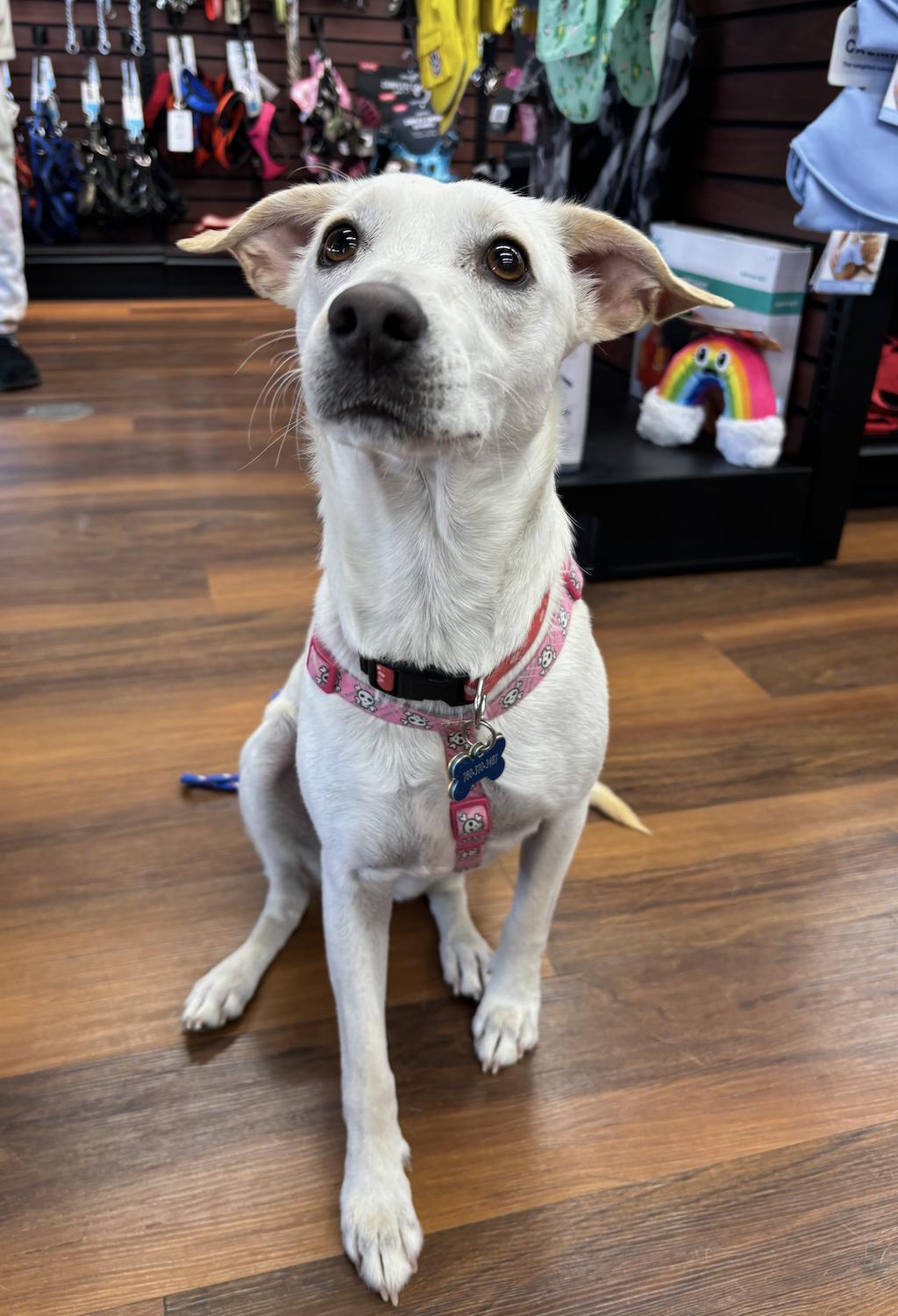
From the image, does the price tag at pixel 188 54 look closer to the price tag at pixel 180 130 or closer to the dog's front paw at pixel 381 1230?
the price tag at pixel 180 130

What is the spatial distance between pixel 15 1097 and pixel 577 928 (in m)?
0.75

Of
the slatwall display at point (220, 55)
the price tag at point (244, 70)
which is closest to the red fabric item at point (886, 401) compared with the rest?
the slatwall display at point (220, 55)

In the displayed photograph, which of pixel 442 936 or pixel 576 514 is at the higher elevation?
pixel 576 514

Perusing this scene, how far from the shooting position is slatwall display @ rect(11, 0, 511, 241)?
17.0 ft

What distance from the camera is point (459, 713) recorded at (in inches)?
38.5

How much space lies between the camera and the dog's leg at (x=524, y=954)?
1119 mm

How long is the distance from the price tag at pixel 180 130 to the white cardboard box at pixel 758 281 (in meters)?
3.73

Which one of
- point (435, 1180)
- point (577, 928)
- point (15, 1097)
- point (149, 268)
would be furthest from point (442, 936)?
point (149, 268)

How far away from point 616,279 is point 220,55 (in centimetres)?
541

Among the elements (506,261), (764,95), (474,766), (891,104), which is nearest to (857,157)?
(891,104)

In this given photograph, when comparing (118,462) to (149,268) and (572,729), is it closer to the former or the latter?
(572,729)

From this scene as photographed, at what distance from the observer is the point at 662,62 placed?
7.95 feet

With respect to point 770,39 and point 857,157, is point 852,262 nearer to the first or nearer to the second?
point 857,157

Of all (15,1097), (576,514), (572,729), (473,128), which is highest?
(473,128)
